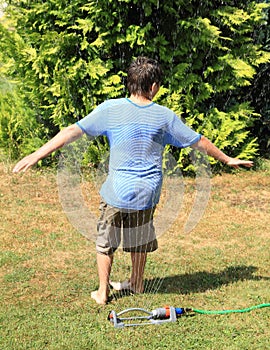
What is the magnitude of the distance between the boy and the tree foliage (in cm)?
342

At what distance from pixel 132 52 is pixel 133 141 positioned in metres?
3.89

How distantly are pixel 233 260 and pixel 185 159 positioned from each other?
9.02ft

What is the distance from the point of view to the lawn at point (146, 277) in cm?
389

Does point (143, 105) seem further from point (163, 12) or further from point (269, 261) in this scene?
point (163, 12)

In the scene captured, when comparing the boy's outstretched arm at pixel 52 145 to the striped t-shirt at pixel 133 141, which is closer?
the boy's outstretched arm at pixel 52 145

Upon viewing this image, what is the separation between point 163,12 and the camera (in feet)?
24.3

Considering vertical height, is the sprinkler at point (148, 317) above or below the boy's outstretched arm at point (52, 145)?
below

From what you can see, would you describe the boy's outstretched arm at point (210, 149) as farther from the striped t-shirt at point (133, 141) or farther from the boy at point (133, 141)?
the striped t-shirt at point (133, 141)

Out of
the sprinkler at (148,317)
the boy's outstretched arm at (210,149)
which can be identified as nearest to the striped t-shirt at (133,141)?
the boy's outstretched arm at (210,149)

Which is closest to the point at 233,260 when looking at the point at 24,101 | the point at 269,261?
the point at 269,261

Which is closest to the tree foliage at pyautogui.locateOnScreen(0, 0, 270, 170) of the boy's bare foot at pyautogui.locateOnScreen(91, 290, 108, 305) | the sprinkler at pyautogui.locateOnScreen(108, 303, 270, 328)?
the boy's bare foot at pyautogui.locateOnScreen(91, 290, 108, 305)

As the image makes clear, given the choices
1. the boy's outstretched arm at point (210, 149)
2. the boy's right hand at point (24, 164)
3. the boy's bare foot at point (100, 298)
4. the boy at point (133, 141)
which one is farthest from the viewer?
the boy's bare foot at point (100, 298)

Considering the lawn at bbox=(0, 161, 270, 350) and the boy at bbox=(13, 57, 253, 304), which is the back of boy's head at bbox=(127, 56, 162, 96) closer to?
the boy at bbox=(13, 57, 253, 304)

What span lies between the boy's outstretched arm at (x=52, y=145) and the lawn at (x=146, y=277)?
120 cm
